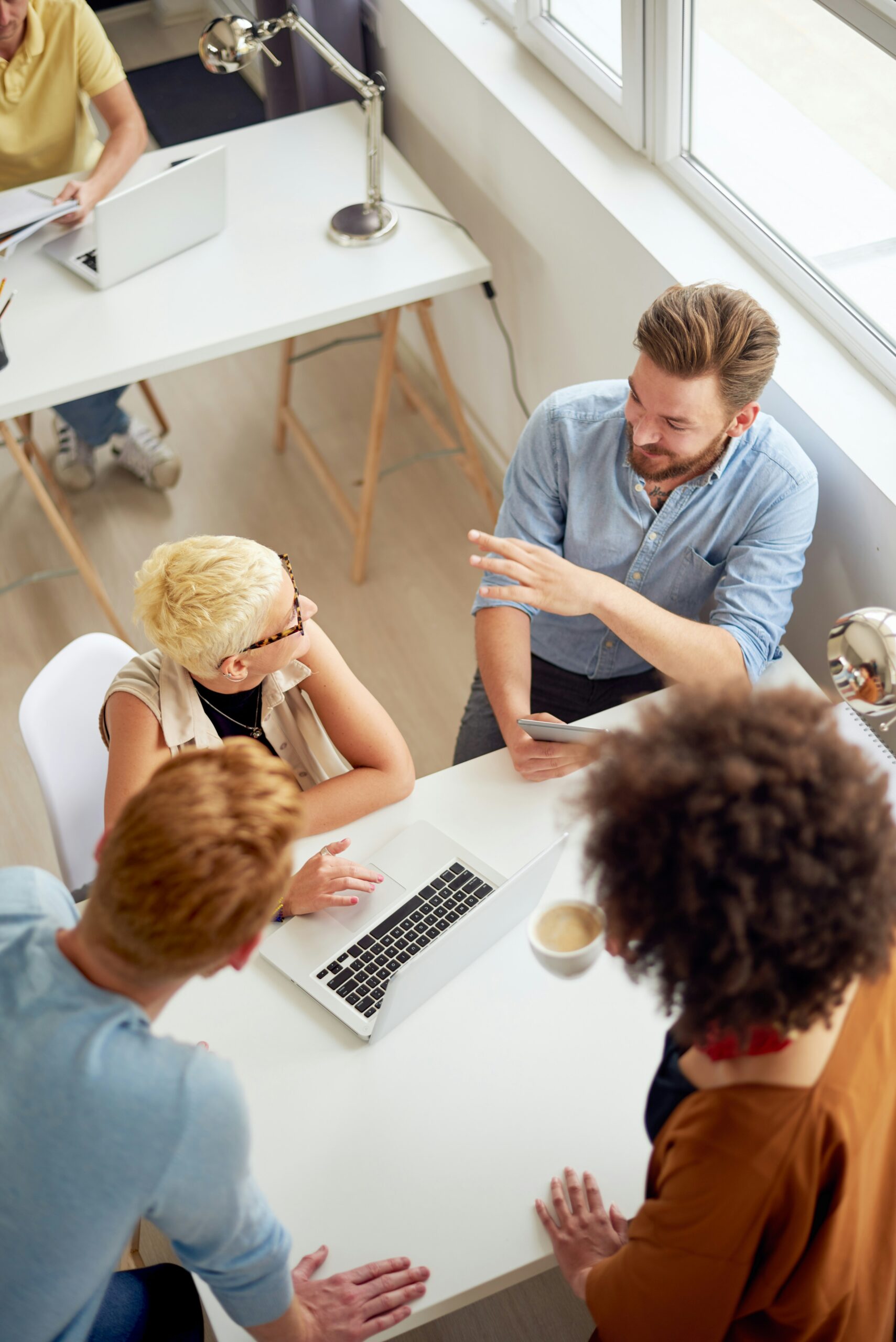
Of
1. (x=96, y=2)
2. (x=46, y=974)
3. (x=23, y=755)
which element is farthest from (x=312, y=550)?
(x=96, y=2)

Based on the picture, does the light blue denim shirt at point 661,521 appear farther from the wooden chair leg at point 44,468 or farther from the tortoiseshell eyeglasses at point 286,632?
the wooden chair leg at point 44,468

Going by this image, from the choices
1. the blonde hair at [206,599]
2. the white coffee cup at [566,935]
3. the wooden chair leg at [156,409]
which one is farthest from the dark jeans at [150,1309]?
the wooden chair leg at [156,409]

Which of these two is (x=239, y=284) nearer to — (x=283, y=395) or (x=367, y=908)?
(x=283, y=395)

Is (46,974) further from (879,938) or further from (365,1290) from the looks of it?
(879,938)

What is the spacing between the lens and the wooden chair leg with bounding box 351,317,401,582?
110 inches

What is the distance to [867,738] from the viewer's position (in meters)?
1.66

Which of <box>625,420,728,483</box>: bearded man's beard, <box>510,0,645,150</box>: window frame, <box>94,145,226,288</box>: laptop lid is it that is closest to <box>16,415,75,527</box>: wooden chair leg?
<box>94,145,226,288</box>: laptop lid

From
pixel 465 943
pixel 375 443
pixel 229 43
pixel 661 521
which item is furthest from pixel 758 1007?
pixel 229 43

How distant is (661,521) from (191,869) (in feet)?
3.87

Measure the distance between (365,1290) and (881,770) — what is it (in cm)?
78

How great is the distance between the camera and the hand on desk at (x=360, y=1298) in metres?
1.17

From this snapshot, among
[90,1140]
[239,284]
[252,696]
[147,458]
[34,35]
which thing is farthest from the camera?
[147,458]

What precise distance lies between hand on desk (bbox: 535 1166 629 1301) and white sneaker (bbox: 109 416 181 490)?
8.29 ft

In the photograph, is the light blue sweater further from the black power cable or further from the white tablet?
the black power cable
